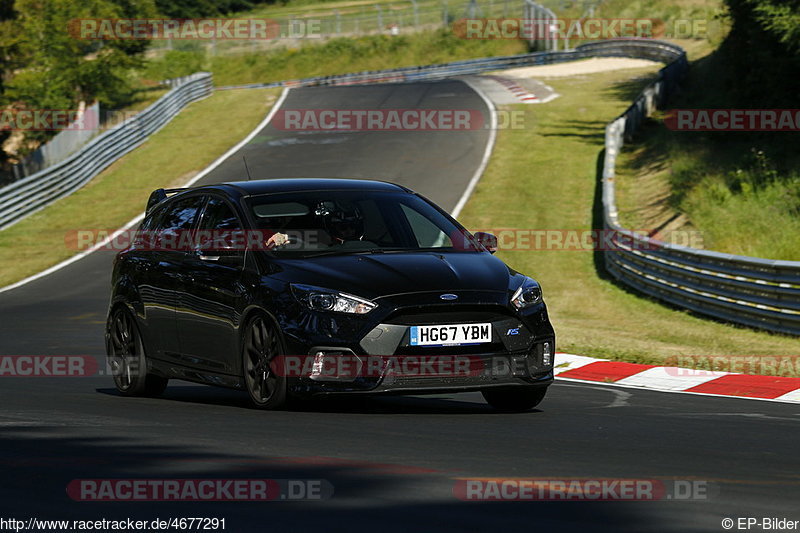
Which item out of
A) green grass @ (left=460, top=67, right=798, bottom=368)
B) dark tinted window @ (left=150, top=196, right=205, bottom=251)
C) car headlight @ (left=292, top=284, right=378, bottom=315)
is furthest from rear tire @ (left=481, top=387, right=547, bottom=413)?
green grass @ (left=460, top=67, right=798, bottom=368)

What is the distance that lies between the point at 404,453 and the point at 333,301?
164cm

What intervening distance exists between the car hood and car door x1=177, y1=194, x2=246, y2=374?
480mm

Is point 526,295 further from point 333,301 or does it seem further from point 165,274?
Answer: point 165,274

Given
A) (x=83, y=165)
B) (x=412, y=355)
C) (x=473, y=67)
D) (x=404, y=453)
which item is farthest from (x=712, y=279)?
(x=473, y=67)

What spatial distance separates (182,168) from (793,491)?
3238 cm

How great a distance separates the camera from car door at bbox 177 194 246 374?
897 centimetres

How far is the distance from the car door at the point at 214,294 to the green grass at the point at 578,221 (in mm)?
5389

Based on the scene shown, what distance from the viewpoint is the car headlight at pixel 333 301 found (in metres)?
8.20

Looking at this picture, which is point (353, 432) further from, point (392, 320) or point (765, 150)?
point (765, 150)

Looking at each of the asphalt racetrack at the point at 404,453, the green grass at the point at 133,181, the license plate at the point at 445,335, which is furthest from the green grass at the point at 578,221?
the green grass at the point at 133,181

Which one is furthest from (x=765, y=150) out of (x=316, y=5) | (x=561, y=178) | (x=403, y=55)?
(x=316, y=5)

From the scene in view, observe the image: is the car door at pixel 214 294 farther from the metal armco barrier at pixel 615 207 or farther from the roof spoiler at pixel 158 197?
the metal armco barrier at pixel 615 207

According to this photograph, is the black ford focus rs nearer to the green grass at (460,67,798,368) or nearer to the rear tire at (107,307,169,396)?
the rear tire at (107,307,169,396)

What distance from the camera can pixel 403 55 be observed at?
248 ft
